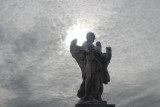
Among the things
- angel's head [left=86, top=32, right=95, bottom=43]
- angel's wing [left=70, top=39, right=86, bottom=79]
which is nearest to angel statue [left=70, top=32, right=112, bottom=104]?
angel's wing [left=70, top=39, right=86, bottom=79]

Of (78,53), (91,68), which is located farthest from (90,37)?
(91,68)

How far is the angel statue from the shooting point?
9961 mm

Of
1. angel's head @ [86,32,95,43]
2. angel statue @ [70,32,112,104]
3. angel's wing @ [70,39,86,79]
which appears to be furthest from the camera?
angel's head @ [86,32,95,43]

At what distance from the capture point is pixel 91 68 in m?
10.1

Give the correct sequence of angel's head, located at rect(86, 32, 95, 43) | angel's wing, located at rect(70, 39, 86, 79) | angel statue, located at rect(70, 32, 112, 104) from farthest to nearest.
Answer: angel's head, located at rect(86, 32, 95, 43), angel's wing, located at rect(70, 39, 86, 79), angel statue, located at rect(70, 32, 112, 104)

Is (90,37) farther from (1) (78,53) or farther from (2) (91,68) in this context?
(2) (91,68)

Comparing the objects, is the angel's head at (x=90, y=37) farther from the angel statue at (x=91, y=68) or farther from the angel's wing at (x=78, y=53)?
the angel's wing at (x=78, y=53)

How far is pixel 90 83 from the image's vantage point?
1004 centimetres

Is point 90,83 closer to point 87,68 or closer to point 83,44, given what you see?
point 87,68

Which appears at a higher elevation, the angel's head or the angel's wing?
the angel's head

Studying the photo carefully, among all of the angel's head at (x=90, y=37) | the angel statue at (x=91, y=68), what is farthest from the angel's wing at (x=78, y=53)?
the angel's head at (x=90, y=37)

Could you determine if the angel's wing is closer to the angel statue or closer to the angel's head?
the angel statue

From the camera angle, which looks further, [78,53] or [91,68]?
[78,53]

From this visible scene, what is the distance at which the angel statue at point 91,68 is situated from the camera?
32.7ft
